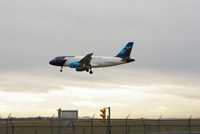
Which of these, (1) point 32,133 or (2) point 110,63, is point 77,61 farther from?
(1) point 32,133

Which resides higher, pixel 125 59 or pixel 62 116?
pixel 125 59

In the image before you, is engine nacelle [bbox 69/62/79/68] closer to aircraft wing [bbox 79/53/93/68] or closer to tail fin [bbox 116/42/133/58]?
aircraft wing [bbox 79/53/93/68]

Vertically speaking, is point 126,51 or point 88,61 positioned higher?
point 126,51

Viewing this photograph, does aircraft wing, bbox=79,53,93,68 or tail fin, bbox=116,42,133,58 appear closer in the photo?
aircraft wing, bbox=79,53,93,68

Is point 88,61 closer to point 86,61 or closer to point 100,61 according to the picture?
point 86,61

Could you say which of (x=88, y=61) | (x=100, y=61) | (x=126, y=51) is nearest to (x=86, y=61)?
(x=88, y=61)

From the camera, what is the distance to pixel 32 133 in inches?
1813

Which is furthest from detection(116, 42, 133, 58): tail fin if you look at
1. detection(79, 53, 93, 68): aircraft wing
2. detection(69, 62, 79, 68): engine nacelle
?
detection(69, 62, 79, 68): engine nacelle

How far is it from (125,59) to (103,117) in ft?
138

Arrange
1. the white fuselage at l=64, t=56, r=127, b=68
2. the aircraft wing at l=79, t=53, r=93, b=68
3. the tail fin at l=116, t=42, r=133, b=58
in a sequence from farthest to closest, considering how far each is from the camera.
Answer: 1. the tail fin at l=116, t=42, r=133, b=58
2. the white fuselage at l=64, t=56, r=127, b=68
3. the aircraft wing at l=79, t=53, r=93, b=68

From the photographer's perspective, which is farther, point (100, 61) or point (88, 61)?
point (100, 61)

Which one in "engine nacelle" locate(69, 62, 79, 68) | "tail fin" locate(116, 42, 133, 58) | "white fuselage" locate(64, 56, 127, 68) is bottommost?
"engine nacelle" locate(69, 62, 79, 68)

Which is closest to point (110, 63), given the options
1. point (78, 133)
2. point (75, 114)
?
point (78, 133)

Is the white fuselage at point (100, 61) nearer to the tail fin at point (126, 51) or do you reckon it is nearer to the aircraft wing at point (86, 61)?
the aircraft wing at point (86, 61)
